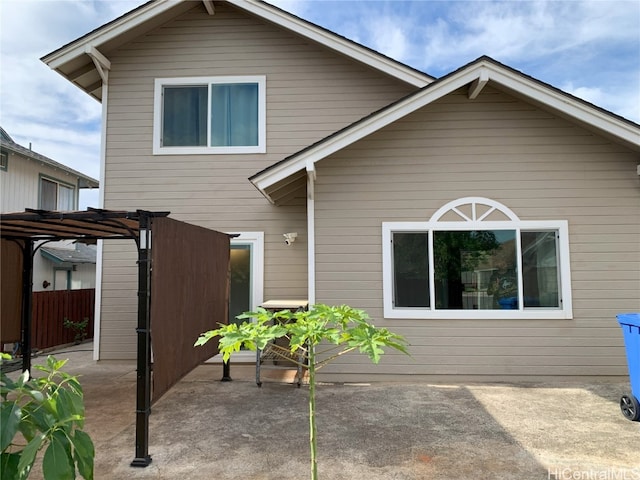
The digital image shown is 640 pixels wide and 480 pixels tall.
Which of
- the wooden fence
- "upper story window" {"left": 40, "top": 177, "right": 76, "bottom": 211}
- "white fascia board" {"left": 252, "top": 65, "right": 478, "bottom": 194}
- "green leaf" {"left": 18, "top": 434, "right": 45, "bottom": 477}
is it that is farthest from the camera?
"upper story window" {"left": 40, "top": 177, "right": 76, "bottom": 211}

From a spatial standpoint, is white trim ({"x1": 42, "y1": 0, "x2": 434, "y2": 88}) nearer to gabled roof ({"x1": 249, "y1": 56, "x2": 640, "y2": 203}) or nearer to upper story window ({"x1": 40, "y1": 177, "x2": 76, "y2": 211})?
gabled roof ({"x1": 249, "y1": 56, "x2": 640, "y2": 203})

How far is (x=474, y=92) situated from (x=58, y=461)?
6091 mm

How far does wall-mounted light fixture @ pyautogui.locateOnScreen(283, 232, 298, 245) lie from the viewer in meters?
7.03

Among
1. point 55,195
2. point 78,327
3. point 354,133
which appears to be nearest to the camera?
point 354,133

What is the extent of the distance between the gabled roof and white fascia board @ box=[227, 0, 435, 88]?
1.59 meters

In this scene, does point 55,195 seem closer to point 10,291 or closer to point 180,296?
point 10,291

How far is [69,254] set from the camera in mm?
12422

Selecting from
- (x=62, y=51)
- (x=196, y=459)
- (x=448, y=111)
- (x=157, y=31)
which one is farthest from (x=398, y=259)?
(x=62, y=51)

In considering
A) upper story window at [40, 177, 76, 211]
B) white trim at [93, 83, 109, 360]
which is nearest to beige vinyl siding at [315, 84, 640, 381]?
white trim at [93, 83, 109, 360]

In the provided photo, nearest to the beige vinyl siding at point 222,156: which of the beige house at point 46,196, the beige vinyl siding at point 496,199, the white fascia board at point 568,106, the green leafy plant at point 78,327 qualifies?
the beige vinyl siding at point 496,199

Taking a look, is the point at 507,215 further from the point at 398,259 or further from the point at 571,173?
the point at 398,259

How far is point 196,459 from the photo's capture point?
11.4 feet

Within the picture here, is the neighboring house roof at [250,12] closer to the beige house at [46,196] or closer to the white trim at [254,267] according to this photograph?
the white trim at [254,267]

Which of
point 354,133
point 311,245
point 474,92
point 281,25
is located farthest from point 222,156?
point 474,92
